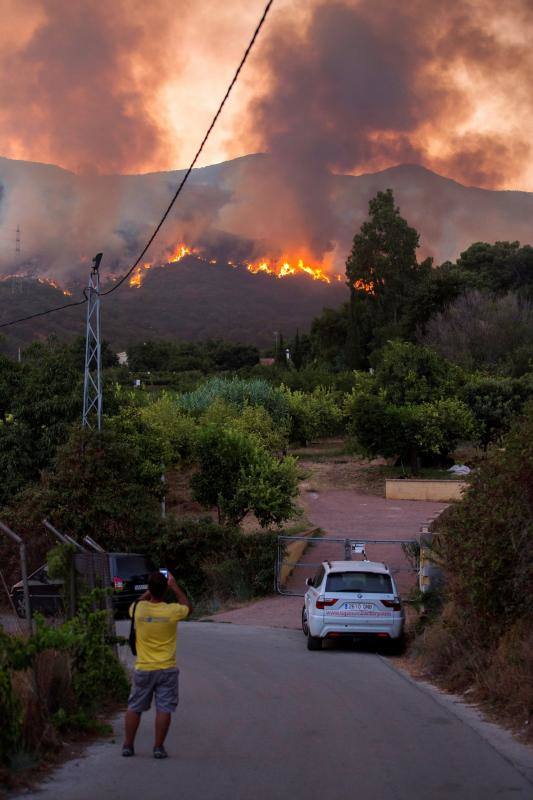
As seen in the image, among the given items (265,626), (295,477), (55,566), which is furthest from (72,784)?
(295,477)

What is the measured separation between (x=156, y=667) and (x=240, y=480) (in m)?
21.9

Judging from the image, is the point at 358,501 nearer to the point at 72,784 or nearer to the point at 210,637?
the point at 210,637

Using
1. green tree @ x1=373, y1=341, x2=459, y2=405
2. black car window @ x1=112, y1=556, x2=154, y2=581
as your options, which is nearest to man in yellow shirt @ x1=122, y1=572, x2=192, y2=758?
black car window @ x1=112, y1=556, x2=154, y2=581

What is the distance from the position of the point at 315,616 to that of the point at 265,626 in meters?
5.11

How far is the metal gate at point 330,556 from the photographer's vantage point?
24.1 m

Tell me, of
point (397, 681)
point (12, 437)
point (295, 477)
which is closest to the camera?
point (397, 681)

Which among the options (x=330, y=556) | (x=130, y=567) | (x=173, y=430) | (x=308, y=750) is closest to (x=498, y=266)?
(x=173, y=430)

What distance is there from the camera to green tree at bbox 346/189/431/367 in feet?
271

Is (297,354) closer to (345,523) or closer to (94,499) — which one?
(345,523)

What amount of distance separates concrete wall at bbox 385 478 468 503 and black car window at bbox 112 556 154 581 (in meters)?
19.5

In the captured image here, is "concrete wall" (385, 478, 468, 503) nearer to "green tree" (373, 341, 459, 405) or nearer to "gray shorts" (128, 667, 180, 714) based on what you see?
"green tree" (373, 341, 459, 405)

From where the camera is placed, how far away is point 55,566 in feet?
35.5

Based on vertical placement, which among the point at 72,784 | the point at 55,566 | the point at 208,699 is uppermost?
the point at 55,566

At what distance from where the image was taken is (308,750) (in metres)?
8.55
